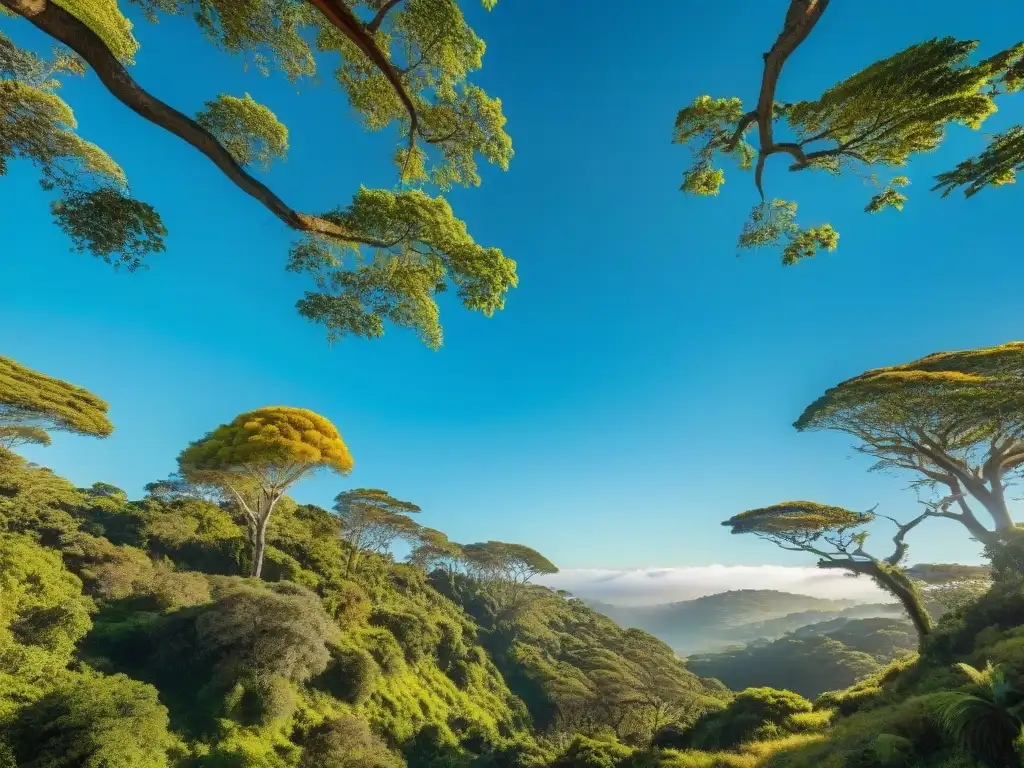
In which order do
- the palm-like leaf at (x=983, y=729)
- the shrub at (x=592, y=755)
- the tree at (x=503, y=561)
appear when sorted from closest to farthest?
the palm-like leaf at (x=983, y=729)
the shrub at (x=592, y=755)
the tree at (x=503, y=561)

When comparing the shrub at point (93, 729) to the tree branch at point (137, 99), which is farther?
the shrub at point (93, 729)

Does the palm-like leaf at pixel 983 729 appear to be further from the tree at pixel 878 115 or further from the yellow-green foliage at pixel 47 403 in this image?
the yellow-green foliage at pixel 47 403

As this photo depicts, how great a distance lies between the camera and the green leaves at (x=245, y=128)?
21.4ft

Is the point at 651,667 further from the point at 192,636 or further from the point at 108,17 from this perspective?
the point at 108,17

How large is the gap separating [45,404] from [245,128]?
58.7ft

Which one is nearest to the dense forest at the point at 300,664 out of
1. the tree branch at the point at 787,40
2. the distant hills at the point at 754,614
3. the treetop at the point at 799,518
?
the treetop at the point at 799,518

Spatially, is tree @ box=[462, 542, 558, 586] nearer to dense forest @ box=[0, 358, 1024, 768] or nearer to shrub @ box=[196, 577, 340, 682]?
dense forest @ box=[0, 358, 1024, 768]

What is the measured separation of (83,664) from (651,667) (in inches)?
1324

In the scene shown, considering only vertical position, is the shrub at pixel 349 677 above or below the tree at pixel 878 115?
below

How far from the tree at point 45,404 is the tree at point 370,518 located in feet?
50.2

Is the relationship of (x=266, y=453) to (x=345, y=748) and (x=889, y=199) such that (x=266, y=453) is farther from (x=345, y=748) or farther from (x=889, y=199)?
(x=889, y=199)

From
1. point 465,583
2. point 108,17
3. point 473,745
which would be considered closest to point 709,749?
point 473,745

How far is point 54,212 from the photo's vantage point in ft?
17.6

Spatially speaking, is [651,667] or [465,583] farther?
[465,583]
